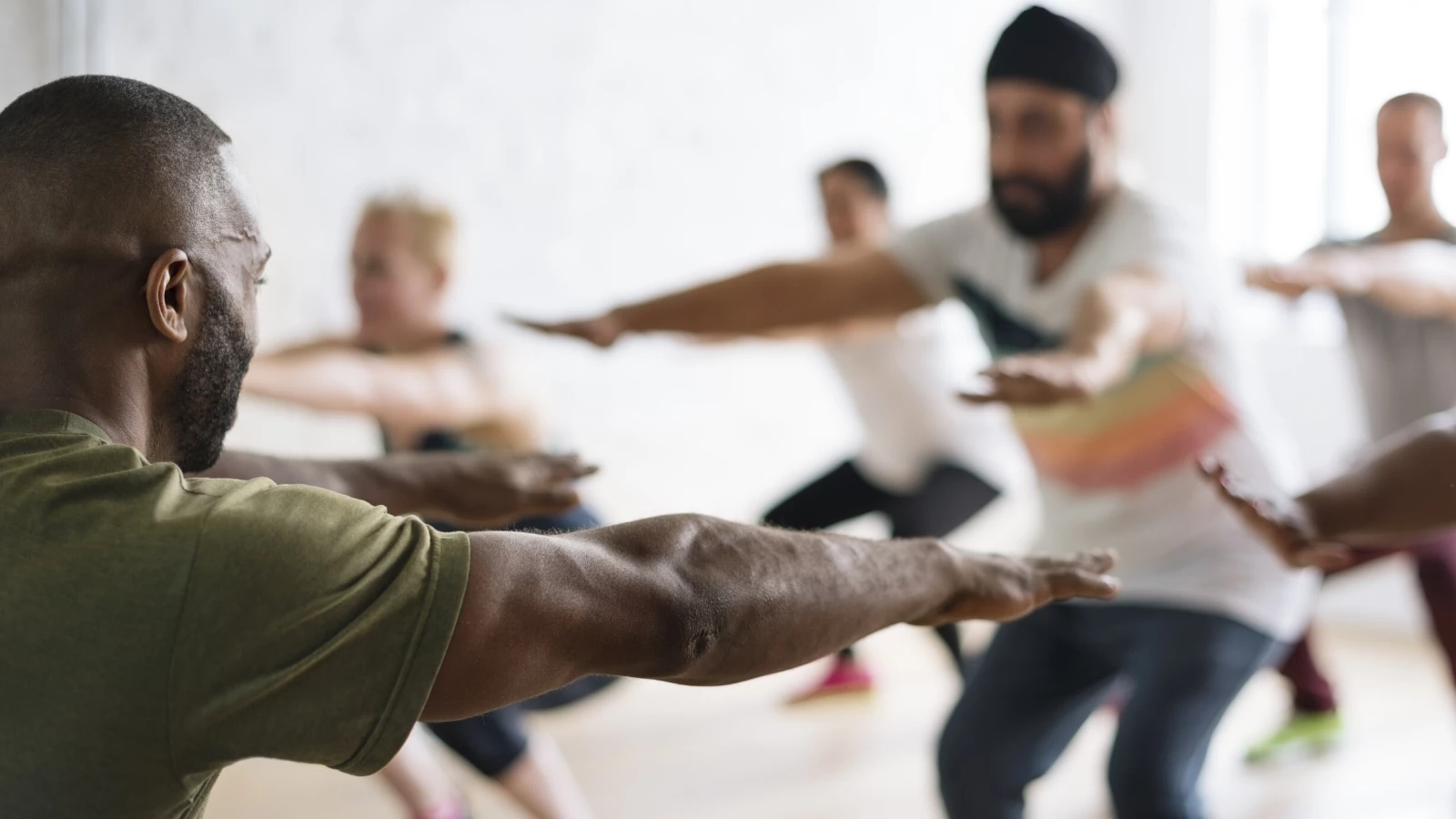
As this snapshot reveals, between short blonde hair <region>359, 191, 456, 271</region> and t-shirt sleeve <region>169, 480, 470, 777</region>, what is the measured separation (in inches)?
91.2

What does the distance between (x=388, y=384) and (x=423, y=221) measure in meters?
0.48

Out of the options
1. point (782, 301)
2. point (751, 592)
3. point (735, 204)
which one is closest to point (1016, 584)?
point (751, 592)

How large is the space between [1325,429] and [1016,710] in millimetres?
3781

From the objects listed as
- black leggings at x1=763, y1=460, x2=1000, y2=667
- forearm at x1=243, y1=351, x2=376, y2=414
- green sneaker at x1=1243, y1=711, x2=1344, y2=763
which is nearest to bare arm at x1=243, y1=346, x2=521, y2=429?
forearm at x1=243, y1=351, x2=376, y2=414

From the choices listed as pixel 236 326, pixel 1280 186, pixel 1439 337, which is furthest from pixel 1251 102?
pixel 236 326

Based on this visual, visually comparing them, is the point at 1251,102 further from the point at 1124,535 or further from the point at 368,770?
the point at 368,770

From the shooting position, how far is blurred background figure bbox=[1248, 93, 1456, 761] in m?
2.92

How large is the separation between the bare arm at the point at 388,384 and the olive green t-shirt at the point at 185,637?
1.95 metres

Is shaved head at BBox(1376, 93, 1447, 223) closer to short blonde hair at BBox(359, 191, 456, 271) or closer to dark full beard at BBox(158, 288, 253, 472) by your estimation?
short blonde hair at BBox(359, 191, 456, 271)

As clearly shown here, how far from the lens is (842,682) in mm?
4402

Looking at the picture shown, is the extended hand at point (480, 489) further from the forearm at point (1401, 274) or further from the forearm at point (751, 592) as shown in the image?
the forearm at point (1401, 274)

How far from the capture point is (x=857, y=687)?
4.42 meters

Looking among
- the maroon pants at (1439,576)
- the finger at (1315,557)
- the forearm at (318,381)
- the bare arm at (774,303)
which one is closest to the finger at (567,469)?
the bare arm at (774,303)

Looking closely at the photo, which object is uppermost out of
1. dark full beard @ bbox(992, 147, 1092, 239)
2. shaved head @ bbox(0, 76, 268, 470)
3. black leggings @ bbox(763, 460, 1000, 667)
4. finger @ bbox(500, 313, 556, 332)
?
shaved head @ bbox(0, 76, 268, 470)
